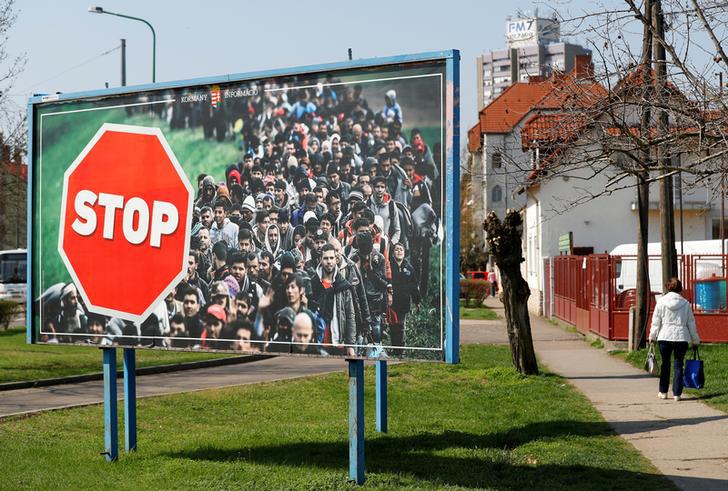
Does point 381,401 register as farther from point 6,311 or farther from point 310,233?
point 6,311

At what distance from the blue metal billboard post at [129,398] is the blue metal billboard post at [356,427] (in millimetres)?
2436

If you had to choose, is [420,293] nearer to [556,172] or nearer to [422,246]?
[422,246]

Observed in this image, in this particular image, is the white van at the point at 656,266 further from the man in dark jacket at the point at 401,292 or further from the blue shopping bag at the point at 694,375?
the man in dark jacket at the point at 401,292

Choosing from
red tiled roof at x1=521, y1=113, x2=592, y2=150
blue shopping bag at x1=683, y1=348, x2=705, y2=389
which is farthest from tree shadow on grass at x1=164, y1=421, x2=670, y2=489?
blue shopping bag at x1=683, y1=348, x2=705, y2=389

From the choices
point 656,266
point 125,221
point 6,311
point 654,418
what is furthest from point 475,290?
point 125,221

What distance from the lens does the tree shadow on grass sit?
29.0ft

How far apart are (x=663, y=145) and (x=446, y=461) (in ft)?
12.0

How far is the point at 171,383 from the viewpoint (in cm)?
1759

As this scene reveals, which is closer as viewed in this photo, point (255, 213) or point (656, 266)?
point (255, 213)

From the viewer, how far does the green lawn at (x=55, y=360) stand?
18.4m

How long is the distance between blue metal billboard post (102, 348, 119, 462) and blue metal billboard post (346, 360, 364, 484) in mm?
2381

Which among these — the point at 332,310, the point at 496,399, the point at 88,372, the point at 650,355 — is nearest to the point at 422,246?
the point at 332,310

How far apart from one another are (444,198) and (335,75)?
1332 millimetres

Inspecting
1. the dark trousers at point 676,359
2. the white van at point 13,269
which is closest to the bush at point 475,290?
the white van at point 13,269
